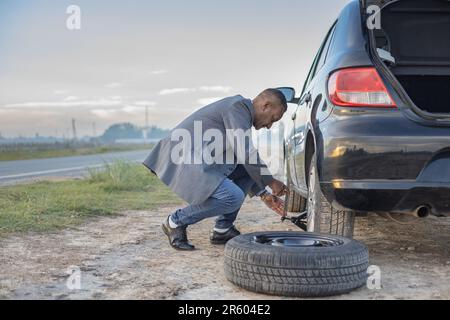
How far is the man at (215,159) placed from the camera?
13.4 ft

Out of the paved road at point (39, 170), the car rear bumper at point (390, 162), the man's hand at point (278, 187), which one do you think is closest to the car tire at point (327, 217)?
the man's hand at point (278, 187)

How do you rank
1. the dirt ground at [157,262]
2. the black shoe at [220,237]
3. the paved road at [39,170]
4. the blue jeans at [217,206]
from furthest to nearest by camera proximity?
the paved road at [39,170] → the black shoe at [220,237] → the blue jeans at [217,206] → the dirt ground at [157,262]

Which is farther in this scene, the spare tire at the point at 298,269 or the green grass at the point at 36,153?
the green grass at the point at 36,153

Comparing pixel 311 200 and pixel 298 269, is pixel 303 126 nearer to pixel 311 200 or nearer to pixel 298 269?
pixel 311 200

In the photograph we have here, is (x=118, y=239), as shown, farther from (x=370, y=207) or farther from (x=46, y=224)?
(x=370, y=207)

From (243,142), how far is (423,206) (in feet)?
4.48

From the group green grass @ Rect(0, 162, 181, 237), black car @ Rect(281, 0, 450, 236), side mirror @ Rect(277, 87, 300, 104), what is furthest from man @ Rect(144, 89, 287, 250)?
green grass @ Rect(0, 162, 181, 237)

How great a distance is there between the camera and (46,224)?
17.3 ft

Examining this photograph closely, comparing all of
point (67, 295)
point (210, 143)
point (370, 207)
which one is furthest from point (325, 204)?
point (67, 295)

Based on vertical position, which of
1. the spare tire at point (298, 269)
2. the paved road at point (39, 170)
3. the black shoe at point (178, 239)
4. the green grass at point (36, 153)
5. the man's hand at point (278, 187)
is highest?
the man's hand at point (278, 187)

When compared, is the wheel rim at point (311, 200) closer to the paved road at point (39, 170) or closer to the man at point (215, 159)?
the man at point (215, 159)

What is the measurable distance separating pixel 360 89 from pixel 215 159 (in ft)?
4.46

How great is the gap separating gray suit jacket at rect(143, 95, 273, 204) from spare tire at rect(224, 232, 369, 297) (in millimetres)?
937

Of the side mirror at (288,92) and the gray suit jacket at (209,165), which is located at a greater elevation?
the side mirror at (288,92)
